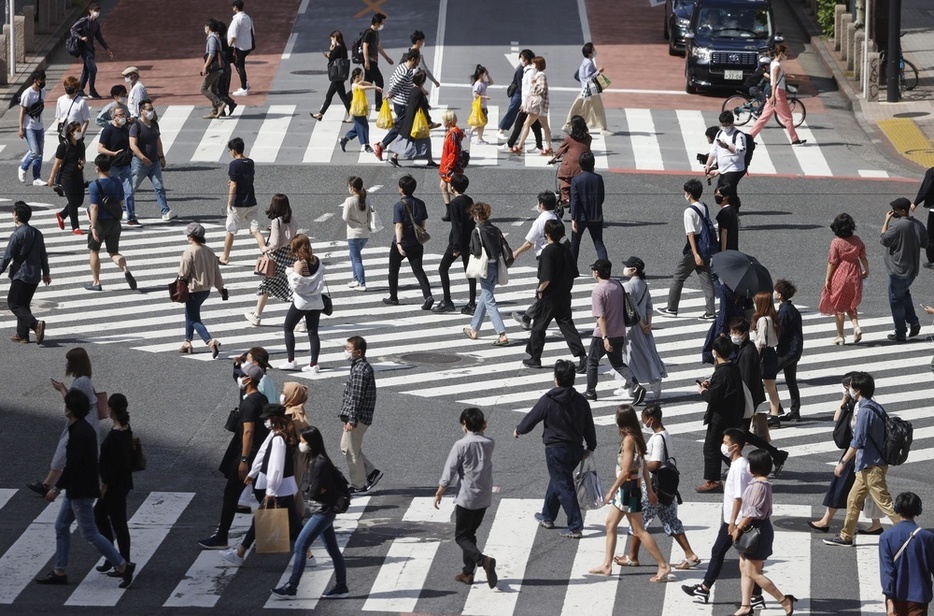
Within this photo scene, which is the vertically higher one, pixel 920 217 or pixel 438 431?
pixel 438 431

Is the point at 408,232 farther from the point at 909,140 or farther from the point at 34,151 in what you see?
the point at 909,140

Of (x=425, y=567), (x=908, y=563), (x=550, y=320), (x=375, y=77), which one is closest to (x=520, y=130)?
(x=375, y=77)

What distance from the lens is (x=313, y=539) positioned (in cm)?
1348

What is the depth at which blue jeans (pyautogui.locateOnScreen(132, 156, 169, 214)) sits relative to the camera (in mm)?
25900

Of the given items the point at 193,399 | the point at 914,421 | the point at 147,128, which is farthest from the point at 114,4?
the point at 914,421

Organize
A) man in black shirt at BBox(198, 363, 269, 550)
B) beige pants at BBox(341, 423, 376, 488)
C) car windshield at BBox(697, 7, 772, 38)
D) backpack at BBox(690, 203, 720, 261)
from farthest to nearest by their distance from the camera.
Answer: car windshield at BBox(697, 7, 772, 38)
backpack at BBox(690, 203, 720, 261)
beige pants at BBox(341, 423, 376, 488)
man in black shirt at BBox(198, 363, 269, 550)

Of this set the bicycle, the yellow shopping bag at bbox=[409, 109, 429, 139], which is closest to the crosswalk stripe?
the yellow shopping bag at bbox=[409, 109, 429, 139]

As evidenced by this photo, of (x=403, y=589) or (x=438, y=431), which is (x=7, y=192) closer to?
(x=438, y=431)

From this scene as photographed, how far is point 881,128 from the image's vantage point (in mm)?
34281

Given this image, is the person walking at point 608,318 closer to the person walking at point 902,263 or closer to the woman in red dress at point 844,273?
the woman in red dress at point 844,273

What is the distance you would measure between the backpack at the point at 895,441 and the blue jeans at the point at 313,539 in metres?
4.83

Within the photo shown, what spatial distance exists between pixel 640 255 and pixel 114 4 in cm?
2572

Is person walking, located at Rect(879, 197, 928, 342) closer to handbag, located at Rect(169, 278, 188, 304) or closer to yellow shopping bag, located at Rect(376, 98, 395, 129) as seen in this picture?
handbag, located at Rect(169, 278, 188, 304)

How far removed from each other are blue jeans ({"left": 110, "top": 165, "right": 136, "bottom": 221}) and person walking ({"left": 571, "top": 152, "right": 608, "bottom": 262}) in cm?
690
